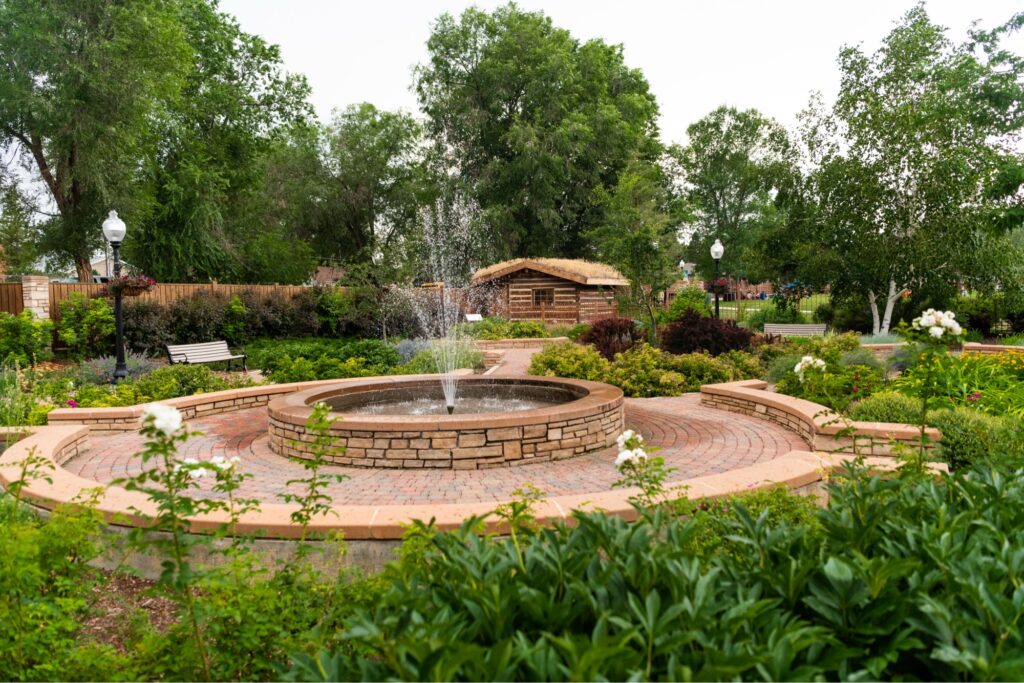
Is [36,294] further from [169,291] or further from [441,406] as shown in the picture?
[441,406]

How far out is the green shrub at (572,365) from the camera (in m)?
11.4

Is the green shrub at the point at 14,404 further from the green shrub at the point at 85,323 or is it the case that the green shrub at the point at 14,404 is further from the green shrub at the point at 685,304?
the green shrub at the point at 685,304

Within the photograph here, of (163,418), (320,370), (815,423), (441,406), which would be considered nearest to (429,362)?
(320,370)

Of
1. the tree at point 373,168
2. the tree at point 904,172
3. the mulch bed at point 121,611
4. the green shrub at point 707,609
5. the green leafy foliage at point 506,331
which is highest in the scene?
the tree at point 373,168

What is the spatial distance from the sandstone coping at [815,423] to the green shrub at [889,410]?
27 cm

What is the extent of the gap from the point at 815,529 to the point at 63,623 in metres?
3.05

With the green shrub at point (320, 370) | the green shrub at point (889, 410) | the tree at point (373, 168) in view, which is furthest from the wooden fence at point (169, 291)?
the green shrub at point (889, 410)

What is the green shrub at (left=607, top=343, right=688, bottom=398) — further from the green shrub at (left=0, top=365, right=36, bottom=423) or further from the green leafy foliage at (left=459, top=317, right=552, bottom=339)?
the green leafy foliage at (left=459, top=317, right=552, bottom=339)

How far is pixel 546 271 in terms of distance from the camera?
2636cm

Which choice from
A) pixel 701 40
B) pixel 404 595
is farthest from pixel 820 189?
pixel 404 595

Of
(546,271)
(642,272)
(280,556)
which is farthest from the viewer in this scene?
(546,271)

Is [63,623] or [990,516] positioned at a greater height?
[990,516]

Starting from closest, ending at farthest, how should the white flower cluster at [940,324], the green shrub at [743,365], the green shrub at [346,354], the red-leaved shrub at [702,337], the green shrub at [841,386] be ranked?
the white flower cluster at [940,324]
the green shrub at [841,386]
the green shrub at [743,365]
the red-leaved shrub at [702,337]
the green shrub at [346,354]

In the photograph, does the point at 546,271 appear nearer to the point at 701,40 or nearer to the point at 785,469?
the point at 701,40
